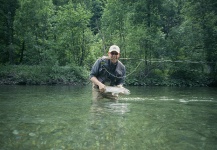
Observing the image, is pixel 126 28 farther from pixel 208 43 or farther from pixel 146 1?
pixel 208 43

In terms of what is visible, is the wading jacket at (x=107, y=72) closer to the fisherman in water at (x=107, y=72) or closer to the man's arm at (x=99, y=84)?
the fisherman in water at (x=107, y=72)

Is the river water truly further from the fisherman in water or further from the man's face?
the man's face

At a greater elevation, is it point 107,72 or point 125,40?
point 125,40

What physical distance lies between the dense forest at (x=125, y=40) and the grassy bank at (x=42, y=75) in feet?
0.35

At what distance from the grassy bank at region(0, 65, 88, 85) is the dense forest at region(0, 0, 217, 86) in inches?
4.2

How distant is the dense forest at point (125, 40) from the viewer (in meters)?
29.2

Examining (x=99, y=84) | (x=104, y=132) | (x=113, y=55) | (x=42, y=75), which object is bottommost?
(x=42, y=75)

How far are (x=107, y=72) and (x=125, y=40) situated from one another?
25.0 m

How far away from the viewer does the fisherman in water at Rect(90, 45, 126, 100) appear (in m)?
8.78

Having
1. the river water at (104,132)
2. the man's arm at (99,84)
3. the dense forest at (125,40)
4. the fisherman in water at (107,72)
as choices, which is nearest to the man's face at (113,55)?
the fisherman in water at (107,72)

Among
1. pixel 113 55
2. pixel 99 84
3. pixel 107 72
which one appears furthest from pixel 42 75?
pixel 99 84

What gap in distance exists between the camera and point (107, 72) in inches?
353

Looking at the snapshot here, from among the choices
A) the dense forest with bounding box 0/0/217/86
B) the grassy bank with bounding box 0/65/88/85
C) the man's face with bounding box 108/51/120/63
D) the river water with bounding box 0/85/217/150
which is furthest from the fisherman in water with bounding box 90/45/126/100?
the dense forest with bounding box 0/0/217/86

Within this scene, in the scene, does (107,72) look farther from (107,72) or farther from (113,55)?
(113,55)
